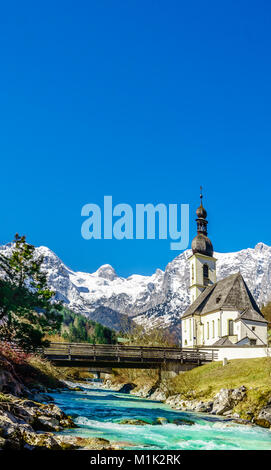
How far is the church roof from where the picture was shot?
64062 mm

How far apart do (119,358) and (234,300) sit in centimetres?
2654

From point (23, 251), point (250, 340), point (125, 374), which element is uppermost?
point (23, 251)

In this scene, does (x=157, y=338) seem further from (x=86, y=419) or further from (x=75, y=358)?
(x=86, y=419)

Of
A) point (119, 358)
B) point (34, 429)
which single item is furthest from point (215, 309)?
point (34, 429)

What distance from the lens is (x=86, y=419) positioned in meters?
25.0

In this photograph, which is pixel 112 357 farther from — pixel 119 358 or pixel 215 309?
pixel 215 309

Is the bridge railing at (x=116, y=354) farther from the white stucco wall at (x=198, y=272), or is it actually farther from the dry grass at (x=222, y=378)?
the white stucco wall at (x=198, y=272)

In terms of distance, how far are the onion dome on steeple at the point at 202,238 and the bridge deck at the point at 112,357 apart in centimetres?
4024

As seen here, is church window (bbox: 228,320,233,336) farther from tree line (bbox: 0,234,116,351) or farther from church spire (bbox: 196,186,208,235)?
tree line (bbox: 0,234,116,351)

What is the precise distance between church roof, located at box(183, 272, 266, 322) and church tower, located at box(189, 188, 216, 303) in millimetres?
10249

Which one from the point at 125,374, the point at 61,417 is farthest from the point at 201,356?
the point at 61,417

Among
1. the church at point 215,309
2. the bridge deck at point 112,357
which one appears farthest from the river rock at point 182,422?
the church at point 215,309
